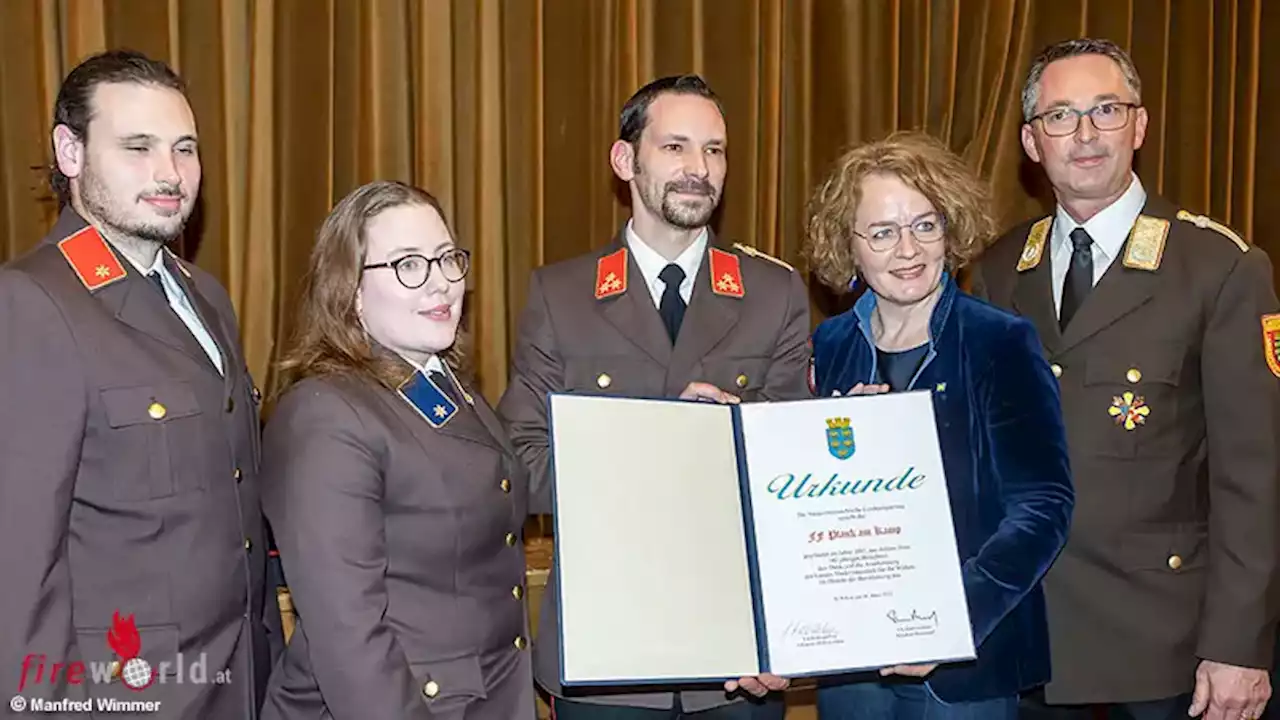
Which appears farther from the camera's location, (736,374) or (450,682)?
(736,374)

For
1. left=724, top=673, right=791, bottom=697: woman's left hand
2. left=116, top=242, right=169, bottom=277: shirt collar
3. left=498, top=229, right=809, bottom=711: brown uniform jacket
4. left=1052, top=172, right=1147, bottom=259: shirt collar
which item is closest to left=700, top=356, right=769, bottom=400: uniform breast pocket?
left=498, top=229, right=809, bottom=711: brown uniform jacket

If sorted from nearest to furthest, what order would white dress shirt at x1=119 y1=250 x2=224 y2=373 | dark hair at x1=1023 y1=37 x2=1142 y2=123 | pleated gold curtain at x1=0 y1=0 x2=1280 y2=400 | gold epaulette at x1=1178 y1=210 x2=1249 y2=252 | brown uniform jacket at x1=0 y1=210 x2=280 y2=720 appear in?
brown uniform jacket at x1=0 y1=210 x2=280 y2=720 < white dress shirt at x1=119 y1=250 x2=224 y2=373 < gold epaulette at x1=1178 y1=210 x2=1249 y2=252 < dark hair at x1=1023 y1=37 x2=1142 y2=123 < pleated gold curtain at x1=0 y1=0 x2=1280 y2=400

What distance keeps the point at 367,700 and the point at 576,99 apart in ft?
6.94

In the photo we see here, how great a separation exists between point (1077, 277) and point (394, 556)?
1531mm

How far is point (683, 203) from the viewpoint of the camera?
8.38 ft

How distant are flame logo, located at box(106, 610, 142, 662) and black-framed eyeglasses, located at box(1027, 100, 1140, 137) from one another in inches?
79.9

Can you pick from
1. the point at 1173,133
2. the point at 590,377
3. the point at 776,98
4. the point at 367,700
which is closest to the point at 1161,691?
the point at 590,377

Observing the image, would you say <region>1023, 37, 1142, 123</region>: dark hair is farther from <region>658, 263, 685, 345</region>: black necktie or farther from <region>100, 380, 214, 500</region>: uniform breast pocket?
<region>100, 380, 214, 500</region>: uniform breast pocket

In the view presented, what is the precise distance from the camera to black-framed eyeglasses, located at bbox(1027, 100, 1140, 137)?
8.45 ft

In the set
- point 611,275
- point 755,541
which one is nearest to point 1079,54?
point 611,275

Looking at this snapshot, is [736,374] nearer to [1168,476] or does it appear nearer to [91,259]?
[1168,476]

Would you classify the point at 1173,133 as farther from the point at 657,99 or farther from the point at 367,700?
the point at 367,700

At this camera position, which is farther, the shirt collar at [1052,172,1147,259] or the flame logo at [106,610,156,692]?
the shirt collar at [1052,172,1147,259]
